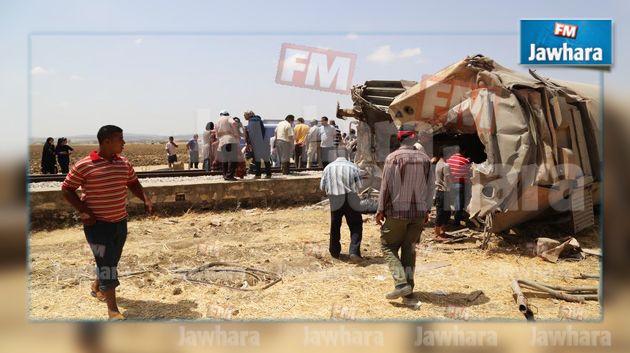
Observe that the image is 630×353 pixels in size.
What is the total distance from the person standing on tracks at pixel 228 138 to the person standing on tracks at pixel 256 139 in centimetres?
49

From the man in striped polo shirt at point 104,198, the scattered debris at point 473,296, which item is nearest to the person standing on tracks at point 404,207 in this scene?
the scattered debris at point 473,296

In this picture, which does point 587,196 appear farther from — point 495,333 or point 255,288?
point 255,288

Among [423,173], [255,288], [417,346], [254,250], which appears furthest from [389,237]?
[254,250]

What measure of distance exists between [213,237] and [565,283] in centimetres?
552

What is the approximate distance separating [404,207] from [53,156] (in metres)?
11.5

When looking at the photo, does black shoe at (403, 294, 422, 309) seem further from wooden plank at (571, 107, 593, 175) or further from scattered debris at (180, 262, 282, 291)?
wooden plank at (571, 107, 593, 175)

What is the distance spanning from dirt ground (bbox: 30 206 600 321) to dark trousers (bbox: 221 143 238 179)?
2.18 meters

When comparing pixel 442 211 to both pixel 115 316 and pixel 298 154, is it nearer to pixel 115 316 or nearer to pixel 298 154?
pixel 115 316

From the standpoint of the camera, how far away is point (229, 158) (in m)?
10.4

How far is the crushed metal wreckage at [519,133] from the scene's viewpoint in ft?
21.1

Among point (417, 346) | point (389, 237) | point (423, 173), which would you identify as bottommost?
point (417, 346)

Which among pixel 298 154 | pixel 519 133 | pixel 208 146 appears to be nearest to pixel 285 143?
pixel 298 154

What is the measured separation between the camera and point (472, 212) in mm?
6723

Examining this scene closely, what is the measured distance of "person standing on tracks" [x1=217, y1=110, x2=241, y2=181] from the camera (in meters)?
10.0
